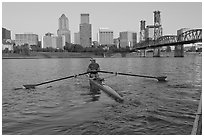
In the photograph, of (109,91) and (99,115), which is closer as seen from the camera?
(99,115)

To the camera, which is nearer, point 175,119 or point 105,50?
point 175,119

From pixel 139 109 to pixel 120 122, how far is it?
2890 millimetres

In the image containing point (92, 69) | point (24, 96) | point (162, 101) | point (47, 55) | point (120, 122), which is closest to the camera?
point (120, 122)

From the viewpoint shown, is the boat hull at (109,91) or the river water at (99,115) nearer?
the river water at (99,115)

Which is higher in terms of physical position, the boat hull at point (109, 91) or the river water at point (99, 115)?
the boat hull at point (109, 91)

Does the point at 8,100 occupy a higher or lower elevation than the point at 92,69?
lower

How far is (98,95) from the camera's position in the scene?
19.7m

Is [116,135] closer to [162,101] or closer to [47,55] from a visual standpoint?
[162,101]

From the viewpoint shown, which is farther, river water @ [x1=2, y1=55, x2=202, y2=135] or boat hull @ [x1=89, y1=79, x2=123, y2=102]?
boat hull @ [x1=89, y1=79, x2=123, y2=102]

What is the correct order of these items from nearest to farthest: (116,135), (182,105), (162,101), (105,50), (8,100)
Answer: (116,135), (182,105), (162,101), (8,100), (105,50)

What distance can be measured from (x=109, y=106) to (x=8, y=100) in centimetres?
824

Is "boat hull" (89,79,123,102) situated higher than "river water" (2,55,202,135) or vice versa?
"boat hull" (89,79,123,102)

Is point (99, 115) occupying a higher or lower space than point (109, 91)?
lower

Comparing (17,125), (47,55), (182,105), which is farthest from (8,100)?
(47,55)
